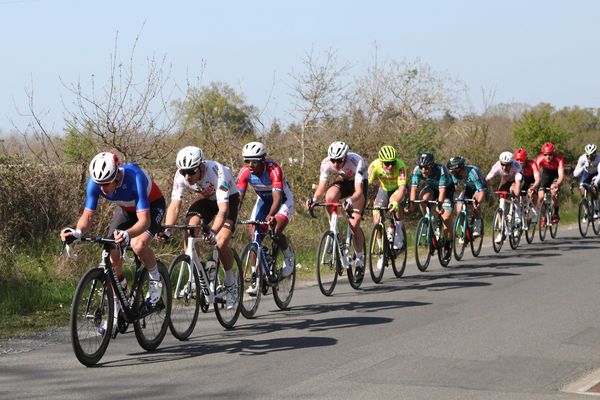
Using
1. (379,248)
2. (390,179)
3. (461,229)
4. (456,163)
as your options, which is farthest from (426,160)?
(461,229)

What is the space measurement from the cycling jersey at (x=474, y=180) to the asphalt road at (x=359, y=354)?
15.4 ft

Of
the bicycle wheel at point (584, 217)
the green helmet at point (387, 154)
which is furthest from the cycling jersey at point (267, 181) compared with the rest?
the bicycle wheel at point (584, 217)

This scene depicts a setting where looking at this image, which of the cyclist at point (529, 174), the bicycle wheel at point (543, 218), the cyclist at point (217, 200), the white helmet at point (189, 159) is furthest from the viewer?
the bicycle wheel at point (543, 218)

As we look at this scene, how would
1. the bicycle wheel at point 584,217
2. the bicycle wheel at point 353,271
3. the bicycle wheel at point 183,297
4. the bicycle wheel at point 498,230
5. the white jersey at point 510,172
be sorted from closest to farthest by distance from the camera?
the bicycle wheel at point 183,297
the bicycle wheel at point 353,271
the bicycle wheel at point 498,230
the white jersey at point 510,172
the bicycle wheel at point 584,217

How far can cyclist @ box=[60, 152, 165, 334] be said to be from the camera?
8.27 metres

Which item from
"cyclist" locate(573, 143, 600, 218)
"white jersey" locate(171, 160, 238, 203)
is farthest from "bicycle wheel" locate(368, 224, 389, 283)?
"cyclist" locate(573, 143, 600, 218)

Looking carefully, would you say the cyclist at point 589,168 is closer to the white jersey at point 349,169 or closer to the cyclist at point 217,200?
the white jersey at point 349,169

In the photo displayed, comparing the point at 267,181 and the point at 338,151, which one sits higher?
the point at 338,151

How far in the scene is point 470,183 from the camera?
18250mm

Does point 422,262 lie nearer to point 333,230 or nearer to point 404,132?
point 333,230

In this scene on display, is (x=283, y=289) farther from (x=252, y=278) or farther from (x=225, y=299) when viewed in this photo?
(x=225, y=299)

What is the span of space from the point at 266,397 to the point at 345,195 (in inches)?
281

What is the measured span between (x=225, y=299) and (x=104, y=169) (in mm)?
2465

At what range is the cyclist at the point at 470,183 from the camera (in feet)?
56.6
